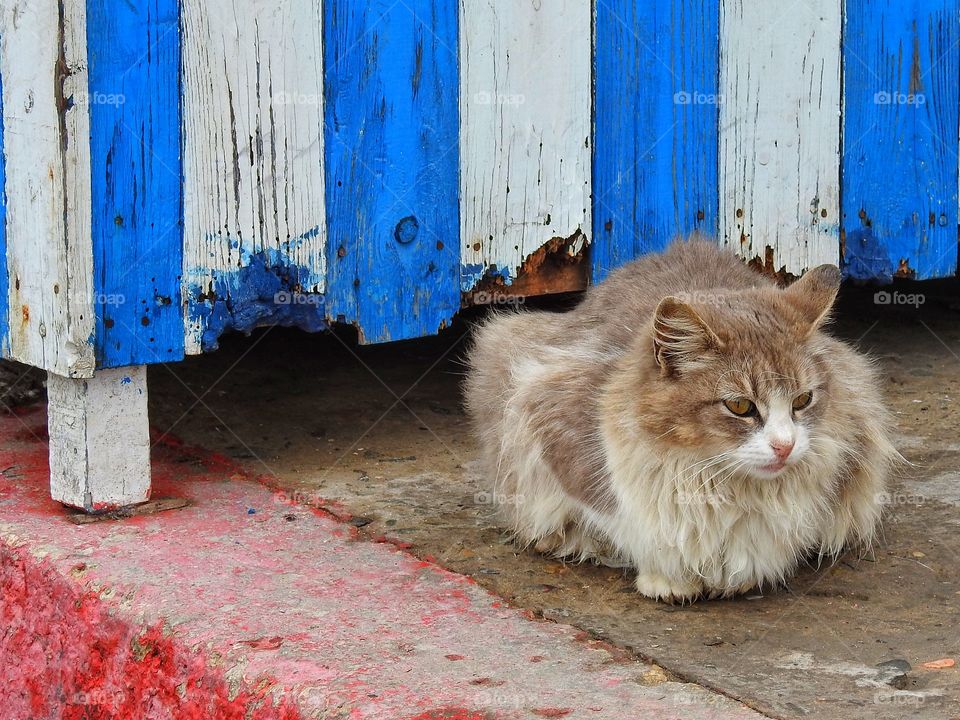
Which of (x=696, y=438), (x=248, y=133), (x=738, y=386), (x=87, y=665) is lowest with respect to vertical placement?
(x=87, y=665)

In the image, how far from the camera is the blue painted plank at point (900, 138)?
459cm

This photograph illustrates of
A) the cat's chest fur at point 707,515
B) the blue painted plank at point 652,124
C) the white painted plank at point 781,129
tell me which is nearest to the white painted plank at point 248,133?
the blue painted plank at point 652,124

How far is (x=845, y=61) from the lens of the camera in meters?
4.55

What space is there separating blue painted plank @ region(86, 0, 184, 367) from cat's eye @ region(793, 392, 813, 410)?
5.72 ft

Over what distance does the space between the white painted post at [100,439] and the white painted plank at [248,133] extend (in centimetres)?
24

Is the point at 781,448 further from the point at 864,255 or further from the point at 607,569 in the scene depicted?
the point at 864,255

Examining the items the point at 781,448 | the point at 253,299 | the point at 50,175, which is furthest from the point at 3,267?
the point at 781,448

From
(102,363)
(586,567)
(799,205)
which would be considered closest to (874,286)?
(799,205)

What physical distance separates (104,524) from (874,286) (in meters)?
4.06

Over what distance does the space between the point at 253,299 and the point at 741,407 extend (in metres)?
1.55

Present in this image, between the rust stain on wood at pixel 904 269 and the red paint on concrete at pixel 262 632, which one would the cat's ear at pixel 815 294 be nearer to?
the red paint on concrete at pixel 262 632

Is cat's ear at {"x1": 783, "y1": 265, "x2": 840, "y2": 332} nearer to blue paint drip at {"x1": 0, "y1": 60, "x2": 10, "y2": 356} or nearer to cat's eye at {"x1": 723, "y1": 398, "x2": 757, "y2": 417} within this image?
cat's eye at {"x1": 723, "y1": 398, "x2": 757, "y2": 417}

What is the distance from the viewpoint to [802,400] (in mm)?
2873

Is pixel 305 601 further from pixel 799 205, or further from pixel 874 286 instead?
pixel 874 286
